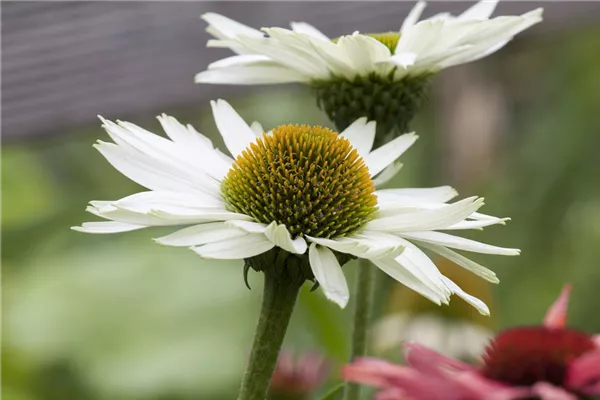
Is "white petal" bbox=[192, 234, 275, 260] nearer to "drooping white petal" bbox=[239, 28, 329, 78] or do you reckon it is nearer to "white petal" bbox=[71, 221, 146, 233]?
"white petal" bbox=[71, 221, 146, 233]

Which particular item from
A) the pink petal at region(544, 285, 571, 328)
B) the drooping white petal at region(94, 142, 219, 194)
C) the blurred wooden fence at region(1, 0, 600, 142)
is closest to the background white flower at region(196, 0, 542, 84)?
the drooping white petal at region(94, 142, 219, 194)

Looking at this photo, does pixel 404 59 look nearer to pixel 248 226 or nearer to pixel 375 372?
pixel 248 226

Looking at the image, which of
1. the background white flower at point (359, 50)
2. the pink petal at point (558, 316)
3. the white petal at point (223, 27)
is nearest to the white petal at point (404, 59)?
the background white flower at point (359, 50)

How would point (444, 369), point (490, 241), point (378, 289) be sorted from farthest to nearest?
point (490, 241) → point (378, 289) → point (444, 369)

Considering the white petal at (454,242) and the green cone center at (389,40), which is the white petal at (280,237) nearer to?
the white petal at (454,242)

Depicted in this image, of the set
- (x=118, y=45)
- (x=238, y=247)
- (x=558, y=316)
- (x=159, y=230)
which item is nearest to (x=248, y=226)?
(x=238, y=247)

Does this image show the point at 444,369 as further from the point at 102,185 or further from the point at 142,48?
the point at 102,185

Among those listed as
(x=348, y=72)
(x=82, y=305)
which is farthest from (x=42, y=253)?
(x=348, y=72)
